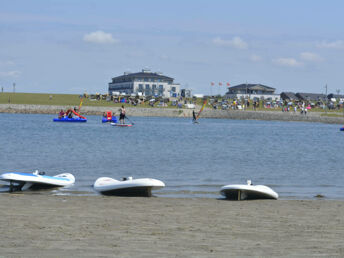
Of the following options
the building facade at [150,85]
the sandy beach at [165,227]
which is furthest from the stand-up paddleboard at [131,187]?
the building facade at [150,85]

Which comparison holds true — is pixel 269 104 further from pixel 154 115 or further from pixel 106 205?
pixel 106 205

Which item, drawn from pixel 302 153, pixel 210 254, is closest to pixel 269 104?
pixel 302 153

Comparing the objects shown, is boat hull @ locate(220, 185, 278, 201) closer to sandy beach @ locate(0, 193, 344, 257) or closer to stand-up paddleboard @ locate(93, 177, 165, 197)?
sandy beach @ locate(0, 193, 344, 257)

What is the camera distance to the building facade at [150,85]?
179 meters

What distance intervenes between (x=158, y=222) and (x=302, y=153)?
30.7 m

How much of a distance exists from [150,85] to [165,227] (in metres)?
170

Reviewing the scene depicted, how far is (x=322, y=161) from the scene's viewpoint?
34.9 metres

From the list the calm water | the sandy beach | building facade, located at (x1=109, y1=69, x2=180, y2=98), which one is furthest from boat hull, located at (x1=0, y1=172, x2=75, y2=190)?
building facade, located at (x1=109, y1=69, x2=180, y2=98)

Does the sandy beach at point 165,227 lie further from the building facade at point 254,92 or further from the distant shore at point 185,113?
the building facade at point 254,92

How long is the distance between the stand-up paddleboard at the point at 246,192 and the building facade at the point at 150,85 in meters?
158

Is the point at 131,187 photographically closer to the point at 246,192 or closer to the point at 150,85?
the point at 246,192

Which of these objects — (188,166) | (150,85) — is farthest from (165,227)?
(150,85)

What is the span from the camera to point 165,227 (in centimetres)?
1166

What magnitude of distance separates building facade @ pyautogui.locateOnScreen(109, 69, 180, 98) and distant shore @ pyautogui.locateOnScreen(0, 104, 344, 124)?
113ft
